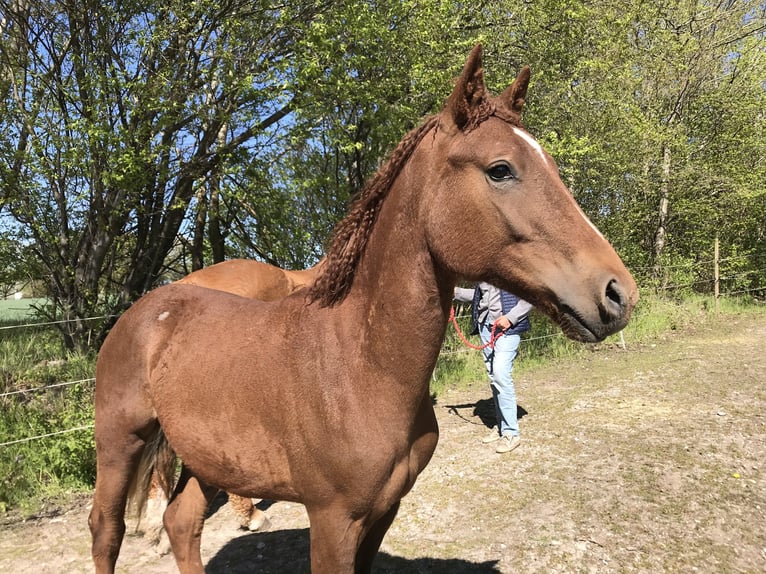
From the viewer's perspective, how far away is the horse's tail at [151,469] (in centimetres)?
262

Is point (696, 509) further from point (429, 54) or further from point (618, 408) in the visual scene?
point (429, 54)

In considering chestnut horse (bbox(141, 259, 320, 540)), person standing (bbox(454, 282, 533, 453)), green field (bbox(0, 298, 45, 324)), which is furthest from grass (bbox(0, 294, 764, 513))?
chestnut horse (bbox(141, 259, 320, 540))

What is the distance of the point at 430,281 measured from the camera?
1.66 metres

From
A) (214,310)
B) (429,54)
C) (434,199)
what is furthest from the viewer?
(429,54)

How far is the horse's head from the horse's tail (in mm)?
1944

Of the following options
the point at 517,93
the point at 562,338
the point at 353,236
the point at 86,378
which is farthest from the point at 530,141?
the point at 562,338

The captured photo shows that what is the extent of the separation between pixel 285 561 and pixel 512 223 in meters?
3.13

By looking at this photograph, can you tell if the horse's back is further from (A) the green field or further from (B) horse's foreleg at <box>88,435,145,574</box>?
(A) the green field

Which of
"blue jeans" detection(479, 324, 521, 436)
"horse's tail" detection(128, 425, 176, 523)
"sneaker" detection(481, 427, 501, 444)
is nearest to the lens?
"horse's tail" detection(128, 425, 176, 523)

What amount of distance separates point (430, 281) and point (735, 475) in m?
4.36

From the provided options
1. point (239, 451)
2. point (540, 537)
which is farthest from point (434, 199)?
point (540, 537)

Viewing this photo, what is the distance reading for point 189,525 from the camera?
2660mm

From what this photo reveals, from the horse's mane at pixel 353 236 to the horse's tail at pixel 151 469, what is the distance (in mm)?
1358

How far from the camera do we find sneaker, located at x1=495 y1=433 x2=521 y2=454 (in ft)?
16.8
